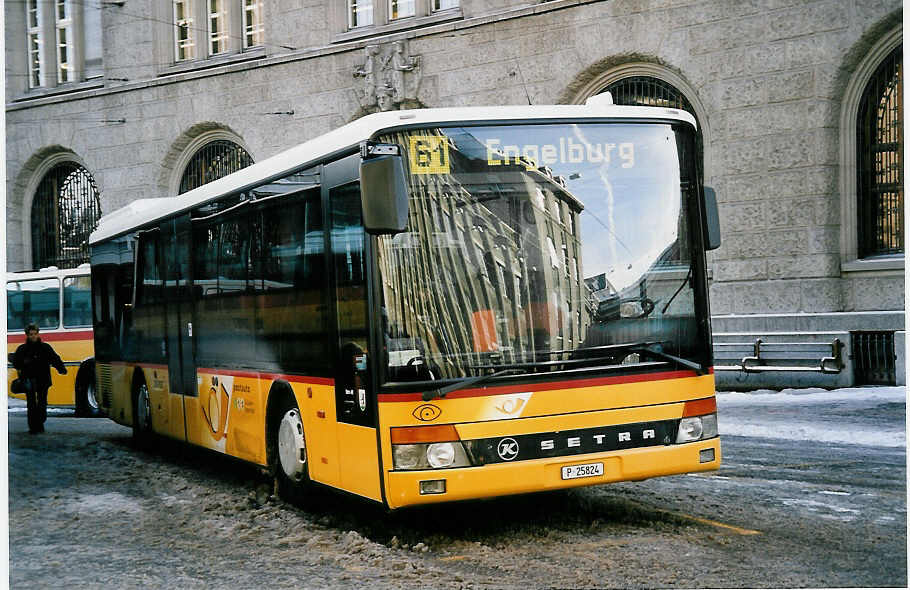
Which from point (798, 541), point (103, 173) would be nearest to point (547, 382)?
point (798, 541)

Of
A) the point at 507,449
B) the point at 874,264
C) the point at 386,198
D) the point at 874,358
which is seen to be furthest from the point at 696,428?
the point at 874,264

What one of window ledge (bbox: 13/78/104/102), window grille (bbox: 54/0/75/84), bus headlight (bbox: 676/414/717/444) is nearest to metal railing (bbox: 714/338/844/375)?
bus headlight (bbox: 676/414/717/444)

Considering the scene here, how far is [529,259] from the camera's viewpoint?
6.51 metres

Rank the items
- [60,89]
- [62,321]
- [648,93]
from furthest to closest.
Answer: [648,93] < [62,321] < [60,89]

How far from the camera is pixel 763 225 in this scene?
1366 centimetres

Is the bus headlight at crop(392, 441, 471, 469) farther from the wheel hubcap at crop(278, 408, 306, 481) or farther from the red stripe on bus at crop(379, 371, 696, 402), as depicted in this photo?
the wheel hubcap at crop(278, 408, 306, 481)

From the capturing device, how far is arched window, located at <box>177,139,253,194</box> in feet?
43.0

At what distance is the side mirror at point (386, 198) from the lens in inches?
244

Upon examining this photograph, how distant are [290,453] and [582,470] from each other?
2.36m

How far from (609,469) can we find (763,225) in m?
7.77

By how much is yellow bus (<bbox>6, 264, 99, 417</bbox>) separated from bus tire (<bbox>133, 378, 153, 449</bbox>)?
0.78 m

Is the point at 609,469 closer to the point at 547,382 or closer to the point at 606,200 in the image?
the point at 547,382

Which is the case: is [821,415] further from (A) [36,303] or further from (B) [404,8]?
(A) [36,303]

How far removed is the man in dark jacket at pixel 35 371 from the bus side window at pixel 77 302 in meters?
0.63
